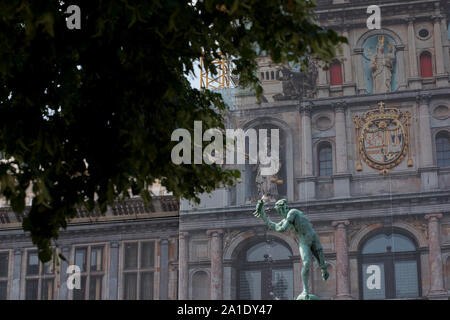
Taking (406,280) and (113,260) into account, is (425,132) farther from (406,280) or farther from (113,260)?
(113,260)

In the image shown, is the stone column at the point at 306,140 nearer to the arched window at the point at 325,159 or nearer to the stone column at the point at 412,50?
the arched window at the point at 325,159

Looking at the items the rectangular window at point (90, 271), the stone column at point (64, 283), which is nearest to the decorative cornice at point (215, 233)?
the rectangular window at point (90, 271)

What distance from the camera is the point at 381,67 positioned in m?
29.5

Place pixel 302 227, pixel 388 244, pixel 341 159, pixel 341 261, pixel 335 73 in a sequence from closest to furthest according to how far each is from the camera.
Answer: pixel 302 227 → pixel 388 244 → pixel 341 261 → pixel 341 159 → pixel 335 73

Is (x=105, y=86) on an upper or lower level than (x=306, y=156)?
lower

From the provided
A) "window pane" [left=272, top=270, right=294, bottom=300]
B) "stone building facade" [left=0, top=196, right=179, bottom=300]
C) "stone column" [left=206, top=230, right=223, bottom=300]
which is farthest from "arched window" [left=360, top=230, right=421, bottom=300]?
"stone building facade" [left=0, top=196, right=179, bottom=300]

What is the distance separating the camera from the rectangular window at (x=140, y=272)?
32.1 meters

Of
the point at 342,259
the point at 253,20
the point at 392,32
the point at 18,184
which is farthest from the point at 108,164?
the point at 392,32

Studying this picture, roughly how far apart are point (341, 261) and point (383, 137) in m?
4.18

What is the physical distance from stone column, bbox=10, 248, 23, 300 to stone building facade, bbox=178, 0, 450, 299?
726 cm

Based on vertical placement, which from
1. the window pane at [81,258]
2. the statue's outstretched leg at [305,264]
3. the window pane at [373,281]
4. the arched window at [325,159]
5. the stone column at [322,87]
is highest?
the stone column at [322,87]

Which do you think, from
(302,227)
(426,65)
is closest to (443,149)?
(426,65)

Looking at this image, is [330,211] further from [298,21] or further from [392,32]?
[298,21]

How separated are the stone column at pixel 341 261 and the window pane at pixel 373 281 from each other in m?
0.52
